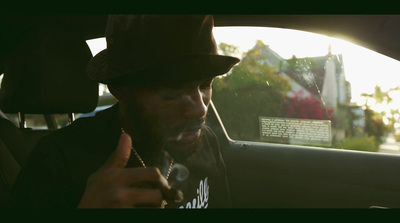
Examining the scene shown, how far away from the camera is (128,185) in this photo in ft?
3.50

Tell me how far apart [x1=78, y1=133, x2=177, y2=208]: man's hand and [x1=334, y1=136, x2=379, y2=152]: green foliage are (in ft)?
5.70

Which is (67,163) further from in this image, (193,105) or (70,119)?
(70,119)

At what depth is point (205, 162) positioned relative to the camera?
209cm

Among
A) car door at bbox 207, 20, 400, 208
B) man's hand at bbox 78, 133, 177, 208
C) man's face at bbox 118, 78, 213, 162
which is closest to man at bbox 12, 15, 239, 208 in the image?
man's face at bbox 118, 78, 213, 162

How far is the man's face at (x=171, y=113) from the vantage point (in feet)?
4.70

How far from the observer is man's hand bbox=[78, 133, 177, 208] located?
105 centimetres

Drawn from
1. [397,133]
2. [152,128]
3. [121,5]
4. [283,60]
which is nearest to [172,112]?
[152,128]

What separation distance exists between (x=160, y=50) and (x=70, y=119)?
1.73 meters

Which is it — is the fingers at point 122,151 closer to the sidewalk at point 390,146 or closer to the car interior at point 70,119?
the car interior at point 70,119

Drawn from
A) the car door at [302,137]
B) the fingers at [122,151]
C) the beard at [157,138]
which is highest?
the fingers at [122,151]

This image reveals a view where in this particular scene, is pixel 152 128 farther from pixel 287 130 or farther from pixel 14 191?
pixel 287 130

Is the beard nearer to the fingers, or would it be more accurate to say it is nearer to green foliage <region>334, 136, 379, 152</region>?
the fingers

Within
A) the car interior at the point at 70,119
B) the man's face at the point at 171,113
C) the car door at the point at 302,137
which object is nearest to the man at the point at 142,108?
the man's face at the point at 171,113

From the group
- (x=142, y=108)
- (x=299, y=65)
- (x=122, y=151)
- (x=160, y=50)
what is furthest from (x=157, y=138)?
(x=299, y=65)
